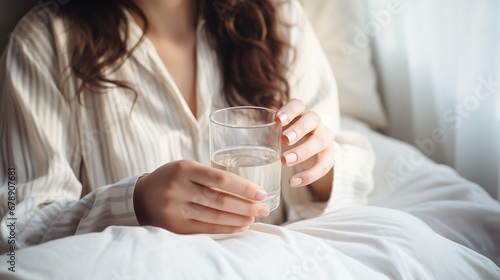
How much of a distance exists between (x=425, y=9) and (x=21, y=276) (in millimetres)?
1341

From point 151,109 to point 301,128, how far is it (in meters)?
0.51

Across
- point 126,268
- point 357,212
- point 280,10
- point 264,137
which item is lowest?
point 357,212

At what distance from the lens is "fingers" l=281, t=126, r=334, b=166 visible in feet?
2.61

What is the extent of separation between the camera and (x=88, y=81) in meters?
1.10

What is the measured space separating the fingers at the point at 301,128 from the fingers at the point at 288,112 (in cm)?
1

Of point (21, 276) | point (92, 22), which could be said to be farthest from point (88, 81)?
point (21, 276)

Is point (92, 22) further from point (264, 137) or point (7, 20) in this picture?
point (264, 137)

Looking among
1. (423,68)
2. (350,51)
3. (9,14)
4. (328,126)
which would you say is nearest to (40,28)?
(9,14)

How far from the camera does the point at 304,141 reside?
3.04 feet

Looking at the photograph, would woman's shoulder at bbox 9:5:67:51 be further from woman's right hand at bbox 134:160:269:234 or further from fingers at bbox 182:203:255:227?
fingers at bbox 182:203:255:227

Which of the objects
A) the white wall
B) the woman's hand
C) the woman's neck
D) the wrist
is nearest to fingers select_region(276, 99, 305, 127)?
the woman's hand

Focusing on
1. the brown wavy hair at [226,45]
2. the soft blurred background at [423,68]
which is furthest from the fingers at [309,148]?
the soft blurred background at [423,68]

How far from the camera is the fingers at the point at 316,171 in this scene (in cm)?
82

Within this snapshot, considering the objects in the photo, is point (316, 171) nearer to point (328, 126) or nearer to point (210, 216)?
point (210, 216)
